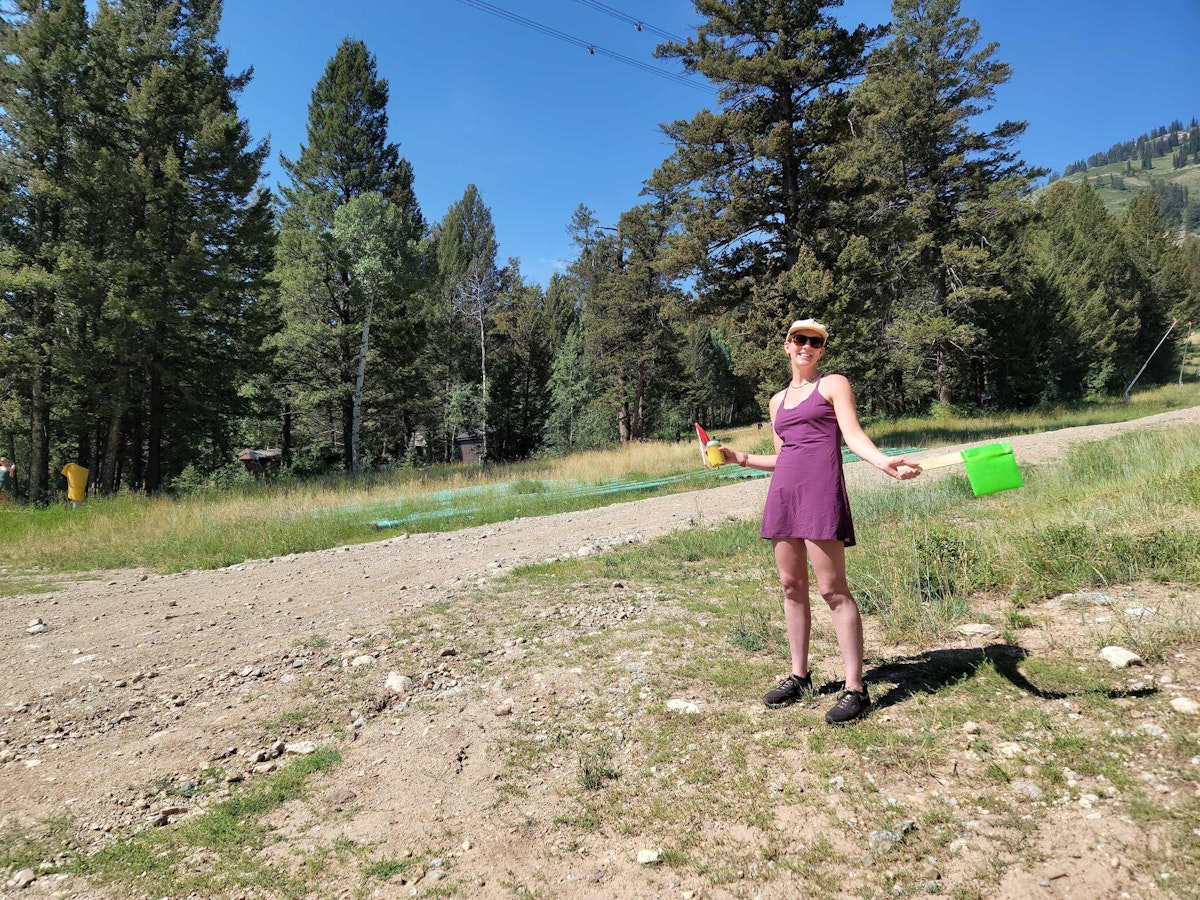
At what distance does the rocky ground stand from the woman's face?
6.20 feet

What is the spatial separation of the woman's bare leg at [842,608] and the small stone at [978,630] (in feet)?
4.37

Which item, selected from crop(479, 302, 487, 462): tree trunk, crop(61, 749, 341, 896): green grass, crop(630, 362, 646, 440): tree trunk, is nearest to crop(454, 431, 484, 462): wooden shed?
crop(479, 302, 487, 462): tree trunk

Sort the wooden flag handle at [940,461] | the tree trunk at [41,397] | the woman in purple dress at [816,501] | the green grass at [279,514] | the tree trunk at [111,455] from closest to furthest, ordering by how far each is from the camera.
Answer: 1. the woman in purple dress at [816,501]
2. the wooden flag handle at [940,461]
3. the green grass at [279,514]
4. the tree trunk at [41,397]
5. the tree trunk at [111,455]

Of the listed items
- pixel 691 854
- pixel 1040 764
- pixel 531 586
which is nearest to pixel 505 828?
pixel 691 854

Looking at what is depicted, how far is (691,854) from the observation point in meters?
2.30

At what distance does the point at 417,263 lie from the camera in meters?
22.8

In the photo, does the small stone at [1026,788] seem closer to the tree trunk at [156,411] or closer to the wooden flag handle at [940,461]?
the wooden flag handle at [940,461]

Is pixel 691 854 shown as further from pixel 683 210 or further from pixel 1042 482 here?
pixel 683 210

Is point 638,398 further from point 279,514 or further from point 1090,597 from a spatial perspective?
point 1090,597

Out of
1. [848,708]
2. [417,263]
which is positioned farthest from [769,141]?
[848,708]

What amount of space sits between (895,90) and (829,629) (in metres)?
26.9

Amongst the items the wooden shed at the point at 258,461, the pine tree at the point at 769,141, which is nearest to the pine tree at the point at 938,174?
the pine tree at the point at 769,141

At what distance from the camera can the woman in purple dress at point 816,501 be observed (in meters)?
2.98

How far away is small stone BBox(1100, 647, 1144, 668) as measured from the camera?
306 cm
